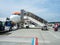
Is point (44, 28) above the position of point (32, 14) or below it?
below

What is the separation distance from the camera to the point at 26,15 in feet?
226

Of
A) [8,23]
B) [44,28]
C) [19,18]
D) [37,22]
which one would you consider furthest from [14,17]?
[37,22]

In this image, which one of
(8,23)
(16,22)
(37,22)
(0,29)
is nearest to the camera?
(0,29)

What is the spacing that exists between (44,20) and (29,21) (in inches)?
237

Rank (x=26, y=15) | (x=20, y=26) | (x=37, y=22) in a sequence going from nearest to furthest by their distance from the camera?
(x=20, y=26), (x=37, y=22), (x=26, y=15)

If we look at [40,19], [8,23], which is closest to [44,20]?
[40,19]

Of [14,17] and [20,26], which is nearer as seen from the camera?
[14,17]

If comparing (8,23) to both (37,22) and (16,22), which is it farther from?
(37,22)

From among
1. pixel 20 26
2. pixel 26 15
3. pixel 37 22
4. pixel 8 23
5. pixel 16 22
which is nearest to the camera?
pixel 8 23

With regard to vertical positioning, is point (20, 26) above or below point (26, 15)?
below

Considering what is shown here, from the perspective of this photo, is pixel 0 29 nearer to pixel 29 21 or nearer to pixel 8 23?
pixel 8 23

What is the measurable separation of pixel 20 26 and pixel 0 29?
23599mm

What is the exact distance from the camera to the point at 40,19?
2677 inches

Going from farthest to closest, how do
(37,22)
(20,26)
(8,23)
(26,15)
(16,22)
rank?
(26,15), (37,22), (20,26), (16,22), (8,23)
